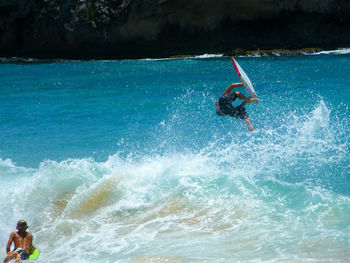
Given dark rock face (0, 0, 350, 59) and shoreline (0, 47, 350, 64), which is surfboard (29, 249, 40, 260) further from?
dark rock face (0, 0, 350, 59)

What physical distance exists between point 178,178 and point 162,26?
3259cm

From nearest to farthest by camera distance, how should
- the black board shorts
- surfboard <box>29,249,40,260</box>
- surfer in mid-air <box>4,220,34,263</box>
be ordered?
surfer in mid-air <box>4,220,34,263</box>
surfboard <box>29,249,40,260</box>
the black board shorts

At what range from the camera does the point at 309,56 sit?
119 ft

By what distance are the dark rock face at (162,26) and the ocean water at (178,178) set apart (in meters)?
20.6

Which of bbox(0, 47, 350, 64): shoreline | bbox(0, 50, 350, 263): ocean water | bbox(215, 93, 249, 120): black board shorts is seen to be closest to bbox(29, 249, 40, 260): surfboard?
bbox(0, 50, 350, 263): ocean water

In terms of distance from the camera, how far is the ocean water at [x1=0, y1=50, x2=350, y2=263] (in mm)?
8180

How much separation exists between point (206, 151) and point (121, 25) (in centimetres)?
3148

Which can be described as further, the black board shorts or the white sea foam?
the white sea foam

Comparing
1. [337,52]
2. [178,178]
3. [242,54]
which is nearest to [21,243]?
[178,178]

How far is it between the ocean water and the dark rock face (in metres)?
20.6

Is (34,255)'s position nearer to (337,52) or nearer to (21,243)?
(21,243)

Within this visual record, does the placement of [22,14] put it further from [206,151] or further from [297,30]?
[206,151]

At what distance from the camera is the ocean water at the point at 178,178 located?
26.8ft

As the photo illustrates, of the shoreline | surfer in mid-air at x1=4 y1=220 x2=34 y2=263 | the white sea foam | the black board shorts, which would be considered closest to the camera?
surfer in mid-air at x1=4 y1=220 x2=34 y2=263
